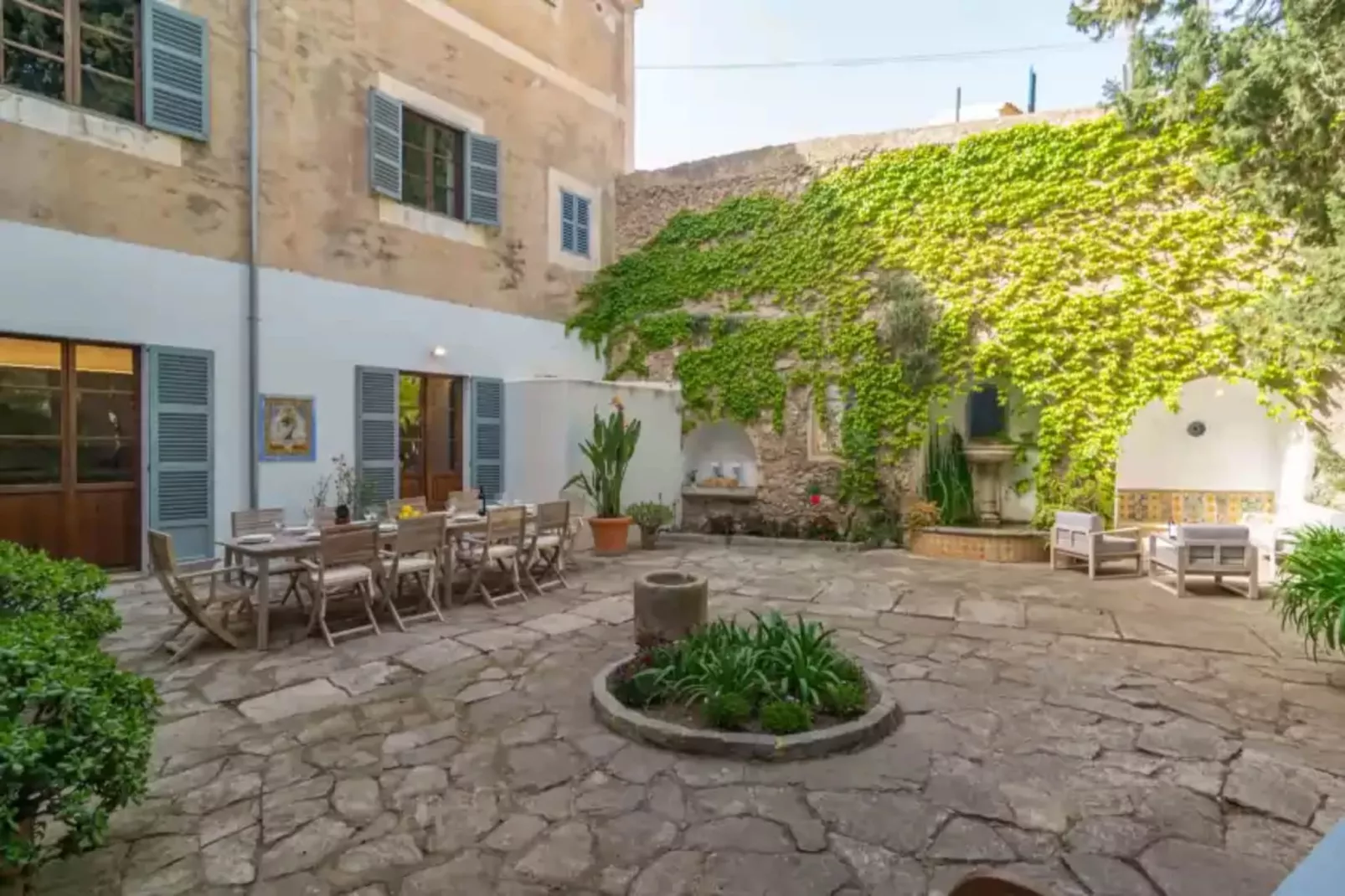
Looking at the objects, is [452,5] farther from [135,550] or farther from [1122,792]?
[1122,792]

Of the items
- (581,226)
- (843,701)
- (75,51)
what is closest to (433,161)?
(581,226)

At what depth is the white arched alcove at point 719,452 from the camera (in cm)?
1190

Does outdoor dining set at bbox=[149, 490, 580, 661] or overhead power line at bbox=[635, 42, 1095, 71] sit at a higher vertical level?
overhead power line at bbox=[635, 42, 1095, 71]

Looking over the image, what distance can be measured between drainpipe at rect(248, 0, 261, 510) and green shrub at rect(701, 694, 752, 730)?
631 centimetres

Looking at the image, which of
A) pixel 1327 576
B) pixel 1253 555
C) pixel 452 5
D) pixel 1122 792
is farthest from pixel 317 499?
pixel 1253 555

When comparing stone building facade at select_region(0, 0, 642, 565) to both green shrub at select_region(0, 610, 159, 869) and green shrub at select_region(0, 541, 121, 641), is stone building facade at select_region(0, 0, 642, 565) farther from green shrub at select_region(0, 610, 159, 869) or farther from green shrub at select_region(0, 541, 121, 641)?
green shrub at select_region(0, 610, 159, 869)

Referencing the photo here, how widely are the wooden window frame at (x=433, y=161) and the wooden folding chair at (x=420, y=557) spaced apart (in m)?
5.27

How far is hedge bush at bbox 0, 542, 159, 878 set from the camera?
2027 millimetres

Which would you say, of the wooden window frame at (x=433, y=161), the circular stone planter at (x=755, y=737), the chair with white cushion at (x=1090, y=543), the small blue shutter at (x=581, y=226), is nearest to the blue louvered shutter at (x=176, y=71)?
the wooden window frame at (x=433, y=161)

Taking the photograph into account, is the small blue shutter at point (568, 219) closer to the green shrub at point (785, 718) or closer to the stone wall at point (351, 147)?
the stone wall at point (351, 147)

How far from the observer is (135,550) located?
7.32 metres

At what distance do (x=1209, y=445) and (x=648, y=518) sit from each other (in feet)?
24.9

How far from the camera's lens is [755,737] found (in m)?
3.52

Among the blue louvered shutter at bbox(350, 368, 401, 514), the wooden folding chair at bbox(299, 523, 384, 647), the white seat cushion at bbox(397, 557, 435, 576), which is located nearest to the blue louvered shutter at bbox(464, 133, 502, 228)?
the blue louvered shutter at bbox(350, 368, 401, 514)
